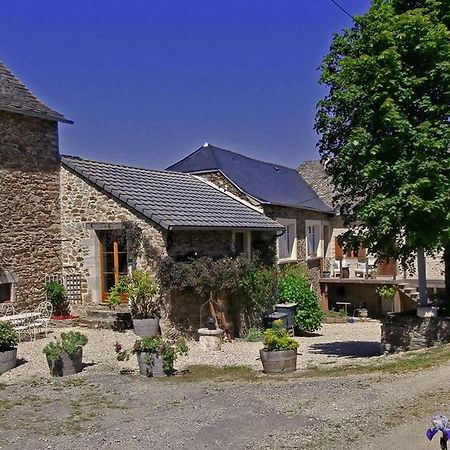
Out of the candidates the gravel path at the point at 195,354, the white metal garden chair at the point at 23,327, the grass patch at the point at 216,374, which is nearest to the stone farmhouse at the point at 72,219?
the white metal garden chair at the point at 23,327

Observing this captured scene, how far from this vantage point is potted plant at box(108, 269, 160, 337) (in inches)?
575

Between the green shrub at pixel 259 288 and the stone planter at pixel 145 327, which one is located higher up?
the green shrub at pixel 259 288

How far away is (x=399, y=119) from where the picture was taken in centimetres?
1132

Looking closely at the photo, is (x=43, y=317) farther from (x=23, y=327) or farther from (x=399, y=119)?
(x=399, y=119)

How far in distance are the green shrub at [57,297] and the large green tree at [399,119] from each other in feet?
27.4

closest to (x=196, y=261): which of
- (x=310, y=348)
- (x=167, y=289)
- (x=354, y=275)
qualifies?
(x=167, y=289)

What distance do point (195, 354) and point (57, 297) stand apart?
479 centimetres

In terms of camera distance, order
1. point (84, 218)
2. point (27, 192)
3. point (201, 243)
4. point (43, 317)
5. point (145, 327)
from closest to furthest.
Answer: point (145, 327)
point (43, 317)
point (27, 192)
point (201, 243)
point (84, 218)

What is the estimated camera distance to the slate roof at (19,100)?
606 inches

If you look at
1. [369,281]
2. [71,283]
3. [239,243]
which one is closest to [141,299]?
[71,283]

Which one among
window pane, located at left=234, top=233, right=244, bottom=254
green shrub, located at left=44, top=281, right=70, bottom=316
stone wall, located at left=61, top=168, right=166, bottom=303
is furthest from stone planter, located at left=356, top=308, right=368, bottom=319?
green shrub, located at left=44, top=281, right=70, bottom=316

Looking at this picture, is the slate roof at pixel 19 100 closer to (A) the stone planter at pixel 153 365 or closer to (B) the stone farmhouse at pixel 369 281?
(A) the stone planter at pixel 153 365

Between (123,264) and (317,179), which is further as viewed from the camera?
(317,179)

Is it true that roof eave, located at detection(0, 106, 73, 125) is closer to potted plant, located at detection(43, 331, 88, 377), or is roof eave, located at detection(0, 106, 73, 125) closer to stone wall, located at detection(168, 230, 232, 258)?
stone wall, located at detection(168, 230, 232, 258)
